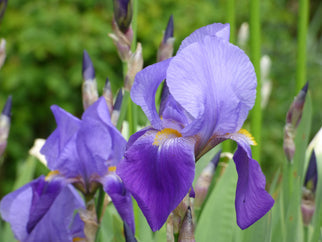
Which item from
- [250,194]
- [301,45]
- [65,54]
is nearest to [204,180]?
[250,194]

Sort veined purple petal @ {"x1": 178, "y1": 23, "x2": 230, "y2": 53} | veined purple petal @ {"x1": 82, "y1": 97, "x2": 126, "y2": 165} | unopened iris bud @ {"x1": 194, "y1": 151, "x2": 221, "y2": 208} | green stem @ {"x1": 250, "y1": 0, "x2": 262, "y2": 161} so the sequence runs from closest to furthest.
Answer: veined purple petal @ {"x1": 178, "y1": 23, "x2": 230, "y2": 53} < veined purple petal @ {"x1": 82, "y1": 97, "x2": 126, "y2": 165} < unopened iris bud @ {"x1": 194, "y1": 151, "x2": 221, "y2": 208} < green stem @ {"x1": 250, "y1": 0, "x2": 262, "y2": 161}

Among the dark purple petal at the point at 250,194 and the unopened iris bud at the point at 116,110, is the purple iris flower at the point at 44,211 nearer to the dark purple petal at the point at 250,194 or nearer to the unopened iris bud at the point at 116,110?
the unopened iris bud at the point at 116,110

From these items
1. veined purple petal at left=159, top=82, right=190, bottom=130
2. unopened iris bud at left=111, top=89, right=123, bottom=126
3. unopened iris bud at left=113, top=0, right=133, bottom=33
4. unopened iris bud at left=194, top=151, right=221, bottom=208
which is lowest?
unopened iris bud at left=194, top=151, right=221, bottom=208

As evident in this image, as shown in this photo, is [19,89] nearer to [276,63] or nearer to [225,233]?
[276,63]

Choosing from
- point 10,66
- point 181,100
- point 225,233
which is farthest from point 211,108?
point 10,66

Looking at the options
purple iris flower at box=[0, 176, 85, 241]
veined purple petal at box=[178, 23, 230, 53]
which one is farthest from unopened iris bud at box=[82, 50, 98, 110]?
veined purple petal at box=[178, 23, 230, 53]

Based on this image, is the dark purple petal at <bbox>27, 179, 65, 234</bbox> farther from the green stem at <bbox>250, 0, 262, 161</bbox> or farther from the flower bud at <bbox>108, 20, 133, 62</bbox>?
the green stem at <bbox>250, 0, 262, 161</bbox>
